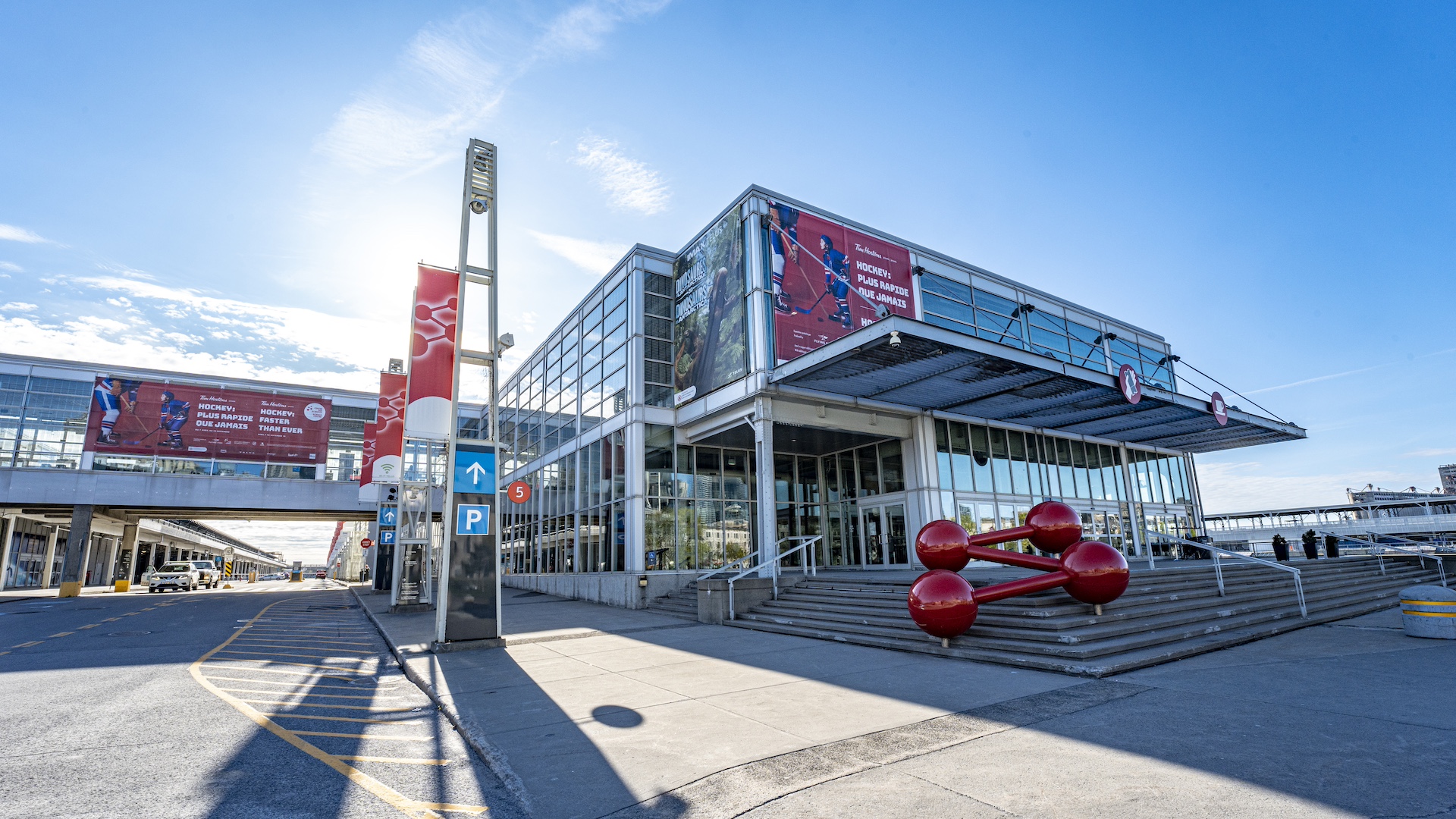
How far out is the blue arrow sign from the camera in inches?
474

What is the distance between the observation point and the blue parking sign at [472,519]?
12.0 meters

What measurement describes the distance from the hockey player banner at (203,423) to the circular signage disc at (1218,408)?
141ft

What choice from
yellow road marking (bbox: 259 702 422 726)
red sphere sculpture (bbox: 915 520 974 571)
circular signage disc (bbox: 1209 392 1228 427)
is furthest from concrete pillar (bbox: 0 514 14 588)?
circular signage disc (bbox: 1209 392 1228 427)

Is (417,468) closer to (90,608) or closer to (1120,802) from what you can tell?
(90,608)

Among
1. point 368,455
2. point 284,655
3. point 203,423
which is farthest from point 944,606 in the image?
point 203,423

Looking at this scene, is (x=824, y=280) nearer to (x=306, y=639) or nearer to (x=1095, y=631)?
(x=1095, y=631)

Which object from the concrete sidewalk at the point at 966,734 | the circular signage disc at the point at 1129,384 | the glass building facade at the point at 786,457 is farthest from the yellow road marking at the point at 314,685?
the circular signage disc at the point at 1129,384

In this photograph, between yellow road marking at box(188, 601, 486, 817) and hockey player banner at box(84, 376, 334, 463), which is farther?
hockey player banner at box(84, 376, 334, 463)

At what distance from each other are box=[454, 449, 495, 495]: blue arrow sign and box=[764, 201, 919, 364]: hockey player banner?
8.88 metres

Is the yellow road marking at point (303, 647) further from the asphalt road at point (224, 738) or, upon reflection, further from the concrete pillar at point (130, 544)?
the concrete pillar at point (130, 544)

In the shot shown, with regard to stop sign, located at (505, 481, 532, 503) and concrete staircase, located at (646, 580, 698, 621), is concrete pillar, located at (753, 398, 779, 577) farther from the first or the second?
stop sign, located at (505, 481, 532, 503)

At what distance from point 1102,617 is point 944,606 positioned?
8.48 feet

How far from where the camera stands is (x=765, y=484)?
17.4 meters

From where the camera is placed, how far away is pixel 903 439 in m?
21.6
